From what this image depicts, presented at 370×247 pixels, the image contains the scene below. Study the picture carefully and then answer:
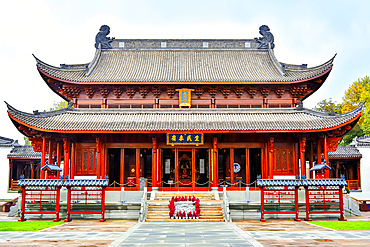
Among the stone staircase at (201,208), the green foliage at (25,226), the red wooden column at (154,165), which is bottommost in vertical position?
the green foliage at (25,226)

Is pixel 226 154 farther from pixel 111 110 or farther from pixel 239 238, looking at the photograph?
pixel 239 238

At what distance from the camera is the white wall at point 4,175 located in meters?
35.3

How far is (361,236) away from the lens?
13.1 meters

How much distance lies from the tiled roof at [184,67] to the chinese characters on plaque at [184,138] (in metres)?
4.28

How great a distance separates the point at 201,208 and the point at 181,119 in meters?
7.50

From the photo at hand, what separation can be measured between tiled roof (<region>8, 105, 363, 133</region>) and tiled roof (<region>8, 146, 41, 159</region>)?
46.3 feet

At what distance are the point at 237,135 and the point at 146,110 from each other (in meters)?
6.84

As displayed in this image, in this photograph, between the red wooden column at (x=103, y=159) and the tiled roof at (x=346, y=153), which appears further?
the tiled roof at (x=346, y=153)

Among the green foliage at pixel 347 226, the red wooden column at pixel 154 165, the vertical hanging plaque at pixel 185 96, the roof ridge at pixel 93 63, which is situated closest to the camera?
the green foliage at pixel 347 226

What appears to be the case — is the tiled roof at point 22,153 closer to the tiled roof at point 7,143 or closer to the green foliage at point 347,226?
the tiled roof at point 7,143

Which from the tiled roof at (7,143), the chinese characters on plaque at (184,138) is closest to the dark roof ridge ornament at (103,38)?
the chinese characters on plaque at (184,138)

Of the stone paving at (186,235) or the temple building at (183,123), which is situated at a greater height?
the temple building at (183,123)

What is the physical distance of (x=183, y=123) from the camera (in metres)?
23.6

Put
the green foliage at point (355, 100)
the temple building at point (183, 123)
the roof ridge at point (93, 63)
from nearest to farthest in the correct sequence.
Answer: the temple building at point (183, 123) → the roof ridge at point (93, 63) → the green foliage at point (355, 100)
